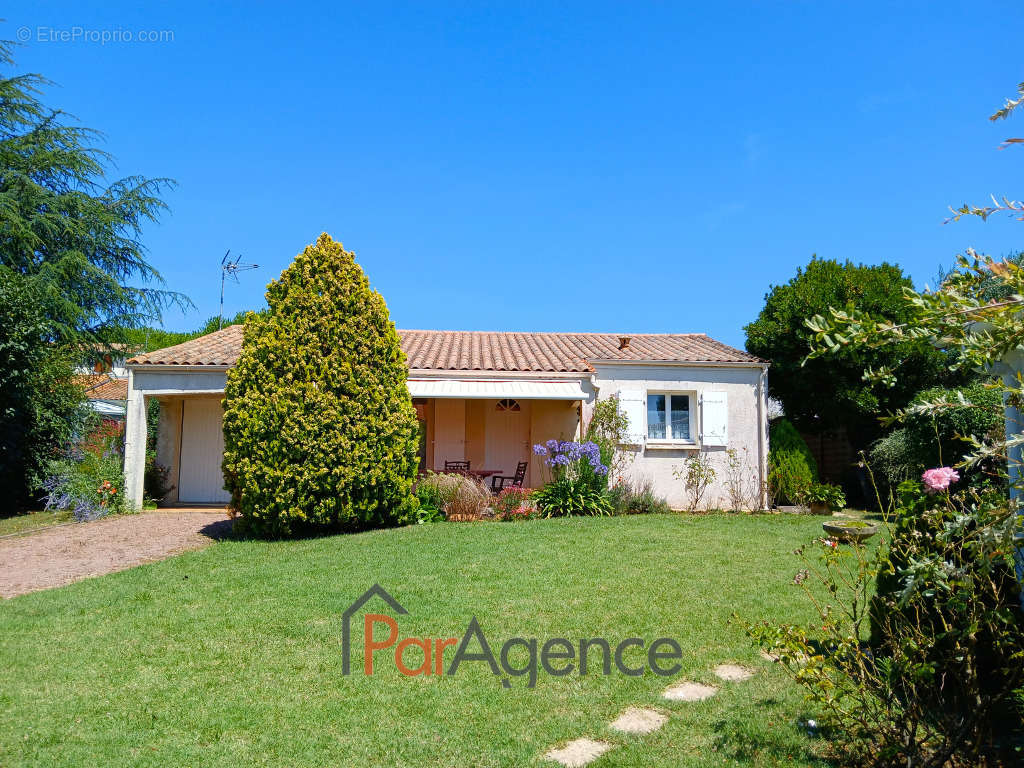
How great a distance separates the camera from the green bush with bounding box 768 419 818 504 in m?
21.0

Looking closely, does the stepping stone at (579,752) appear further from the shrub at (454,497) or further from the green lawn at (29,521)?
the green lawn at (29,521)

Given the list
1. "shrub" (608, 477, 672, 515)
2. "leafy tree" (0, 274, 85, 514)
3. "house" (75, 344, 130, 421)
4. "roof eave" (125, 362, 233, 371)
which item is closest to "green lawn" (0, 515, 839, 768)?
"shrub" (608, 477, 672, 515)

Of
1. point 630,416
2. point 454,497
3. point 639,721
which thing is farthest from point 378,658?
point 630,416

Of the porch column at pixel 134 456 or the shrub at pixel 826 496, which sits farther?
the shrub at pixel 826 496

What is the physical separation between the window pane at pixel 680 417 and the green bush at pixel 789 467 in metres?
2.79

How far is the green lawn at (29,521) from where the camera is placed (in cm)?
1859

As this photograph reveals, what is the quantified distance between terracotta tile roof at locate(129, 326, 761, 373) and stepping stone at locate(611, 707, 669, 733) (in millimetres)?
14826

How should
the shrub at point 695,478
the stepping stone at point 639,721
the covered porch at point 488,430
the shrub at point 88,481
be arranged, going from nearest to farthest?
the stepping stone at point 639,721 → the shrub at point 88,481 → the shrub at point 695,478 → the covered porch at point 488,430

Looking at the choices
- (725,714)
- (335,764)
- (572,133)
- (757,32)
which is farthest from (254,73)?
(725,714)

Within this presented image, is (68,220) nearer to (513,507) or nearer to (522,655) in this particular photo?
(513,507)

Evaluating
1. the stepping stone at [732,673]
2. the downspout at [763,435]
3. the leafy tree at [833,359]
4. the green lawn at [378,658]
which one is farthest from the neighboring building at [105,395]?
the leafy tree at [833,359]

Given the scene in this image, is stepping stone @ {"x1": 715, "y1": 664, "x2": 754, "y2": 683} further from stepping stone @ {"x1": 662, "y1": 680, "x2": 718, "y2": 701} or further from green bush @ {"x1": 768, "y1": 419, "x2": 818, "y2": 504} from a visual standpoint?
green bush @ {"x1": 768, "y1": 419, "x2": 818, "y2": 504}

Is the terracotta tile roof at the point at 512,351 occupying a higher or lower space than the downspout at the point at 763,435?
higher

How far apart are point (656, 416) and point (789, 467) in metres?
4.50
